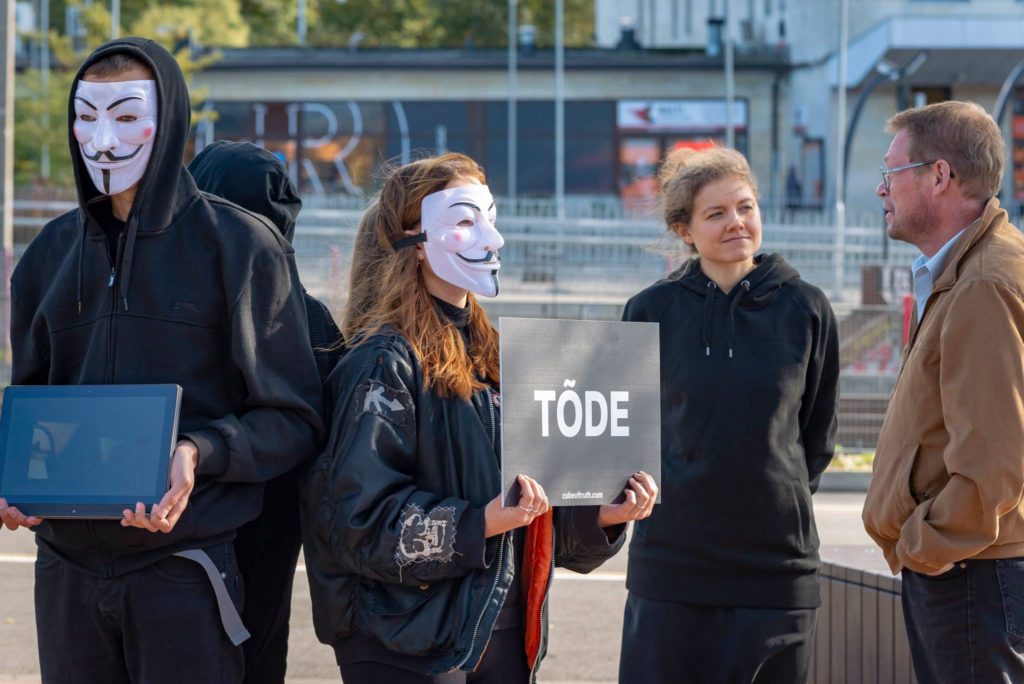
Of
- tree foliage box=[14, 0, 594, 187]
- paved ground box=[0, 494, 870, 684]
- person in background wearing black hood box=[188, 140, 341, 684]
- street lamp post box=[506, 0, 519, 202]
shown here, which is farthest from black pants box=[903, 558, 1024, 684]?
tree foliage box=[14, 0, 594, 187]

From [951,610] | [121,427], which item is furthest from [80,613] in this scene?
[951,610]

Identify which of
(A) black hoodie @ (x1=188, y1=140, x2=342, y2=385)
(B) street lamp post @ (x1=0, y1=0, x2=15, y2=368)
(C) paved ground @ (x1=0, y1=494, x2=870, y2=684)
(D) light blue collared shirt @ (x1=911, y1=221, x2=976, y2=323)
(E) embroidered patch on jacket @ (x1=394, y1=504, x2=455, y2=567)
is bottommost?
(C) paved ground @ (x1=0, y1=494, x2=870, y2=684)

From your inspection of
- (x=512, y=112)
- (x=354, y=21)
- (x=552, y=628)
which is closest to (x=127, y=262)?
(x=552, y=628)

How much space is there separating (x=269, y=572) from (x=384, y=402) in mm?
682

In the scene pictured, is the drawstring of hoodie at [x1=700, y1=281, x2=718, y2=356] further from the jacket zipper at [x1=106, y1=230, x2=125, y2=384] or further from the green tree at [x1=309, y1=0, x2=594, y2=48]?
the green tree at [x1=309, y1=0, x2=594, y2=48]

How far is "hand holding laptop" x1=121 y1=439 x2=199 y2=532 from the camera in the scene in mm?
3006

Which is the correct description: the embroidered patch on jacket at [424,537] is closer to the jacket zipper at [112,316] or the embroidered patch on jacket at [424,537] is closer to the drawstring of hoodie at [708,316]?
the jacket zipper at [112,316]

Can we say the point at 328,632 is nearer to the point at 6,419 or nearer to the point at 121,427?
the point at 121,427

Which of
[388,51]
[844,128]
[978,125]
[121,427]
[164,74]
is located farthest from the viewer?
[388,51]

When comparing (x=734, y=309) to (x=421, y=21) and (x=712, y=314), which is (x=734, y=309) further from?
(x=421, y=21)

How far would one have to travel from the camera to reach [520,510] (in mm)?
3148

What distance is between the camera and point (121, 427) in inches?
122

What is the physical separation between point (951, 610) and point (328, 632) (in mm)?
1665

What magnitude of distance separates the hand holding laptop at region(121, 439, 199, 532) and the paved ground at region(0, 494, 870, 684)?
3546mm
